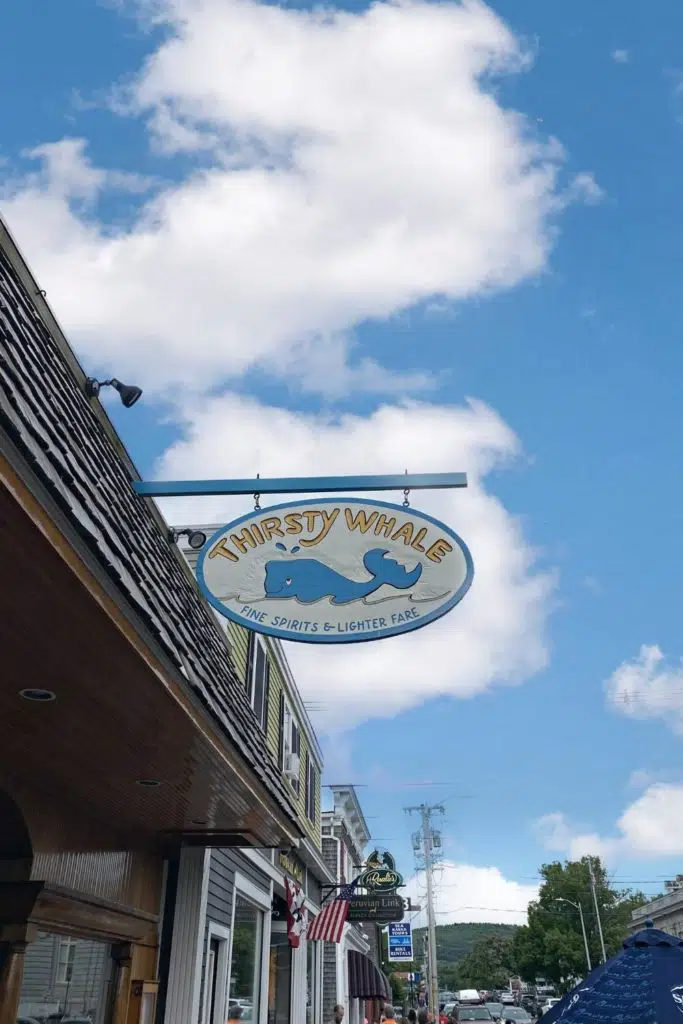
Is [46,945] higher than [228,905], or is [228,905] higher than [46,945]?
[228,905]

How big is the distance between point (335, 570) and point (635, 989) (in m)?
2.97

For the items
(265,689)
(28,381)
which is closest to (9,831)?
(28,381)

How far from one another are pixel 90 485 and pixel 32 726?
1703mm

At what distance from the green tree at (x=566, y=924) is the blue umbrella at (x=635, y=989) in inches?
2595

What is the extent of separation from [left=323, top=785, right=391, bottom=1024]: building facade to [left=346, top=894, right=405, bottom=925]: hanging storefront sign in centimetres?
75

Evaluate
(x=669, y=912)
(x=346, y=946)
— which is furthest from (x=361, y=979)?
(x=669, y=912)

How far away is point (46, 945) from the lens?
6.47 metres

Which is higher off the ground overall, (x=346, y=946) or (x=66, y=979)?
(x=346, y=946)

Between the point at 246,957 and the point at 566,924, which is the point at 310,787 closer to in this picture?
the point at 246,957

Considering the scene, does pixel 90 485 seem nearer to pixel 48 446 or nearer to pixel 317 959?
pixel 48 446

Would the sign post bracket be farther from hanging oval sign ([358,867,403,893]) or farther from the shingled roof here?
Result: hanging oval sign ([358,867,403,893])

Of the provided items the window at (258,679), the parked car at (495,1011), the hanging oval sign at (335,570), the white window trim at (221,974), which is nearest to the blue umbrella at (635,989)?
the hanging oval sign at (335,570)

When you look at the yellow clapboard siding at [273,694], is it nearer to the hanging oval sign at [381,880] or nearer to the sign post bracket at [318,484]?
the sign post bracket at [318,484]

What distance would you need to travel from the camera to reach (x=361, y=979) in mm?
30062
